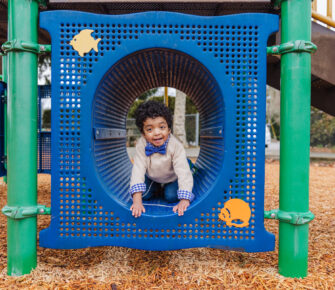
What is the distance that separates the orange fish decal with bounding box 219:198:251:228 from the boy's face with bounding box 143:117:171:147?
2.25ft

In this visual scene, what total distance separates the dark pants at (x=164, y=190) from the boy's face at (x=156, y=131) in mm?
398

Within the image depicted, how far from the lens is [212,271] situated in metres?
2.12

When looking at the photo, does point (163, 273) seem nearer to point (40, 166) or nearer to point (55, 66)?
point (55, 66)

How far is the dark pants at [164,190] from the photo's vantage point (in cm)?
243

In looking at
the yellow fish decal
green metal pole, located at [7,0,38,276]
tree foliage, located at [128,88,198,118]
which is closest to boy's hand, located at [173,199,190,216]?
green metal pole, located at [7,0,38,276]

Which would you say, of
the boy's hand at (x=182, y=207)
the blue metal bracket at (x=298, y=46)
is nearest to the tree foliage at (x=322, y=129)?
the blue metal bracket at (x=298, y=46)

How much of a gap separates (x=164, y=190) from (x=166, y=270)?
640 millimetres

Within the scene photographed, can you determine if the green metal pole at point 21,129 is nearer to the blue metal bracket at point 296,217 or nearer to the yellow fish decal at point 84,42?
the yellow fish decal at point 84,42

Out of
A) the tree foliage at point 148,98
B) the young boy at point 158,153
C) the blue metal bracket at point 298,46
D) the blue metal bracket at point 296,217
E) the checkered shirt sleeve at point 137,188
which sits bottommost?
the blue metal bracket at point 296,217

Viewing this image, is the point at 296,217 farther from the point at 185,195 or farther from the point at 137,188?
the point at 137,188

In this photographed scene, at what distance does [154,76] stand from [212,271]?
1741mm

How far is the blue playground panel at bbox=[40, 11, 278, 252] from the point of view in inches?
77.3

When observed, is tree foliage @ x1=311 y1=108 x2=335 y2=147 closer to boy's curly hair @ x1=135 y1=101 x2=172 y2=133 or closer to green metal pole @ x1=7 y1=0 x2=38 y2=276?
boy's curly hair @ x1=135 y1=101 x2=172 y2=133

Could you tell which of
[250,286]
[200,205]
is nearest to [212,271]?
[250,286]
